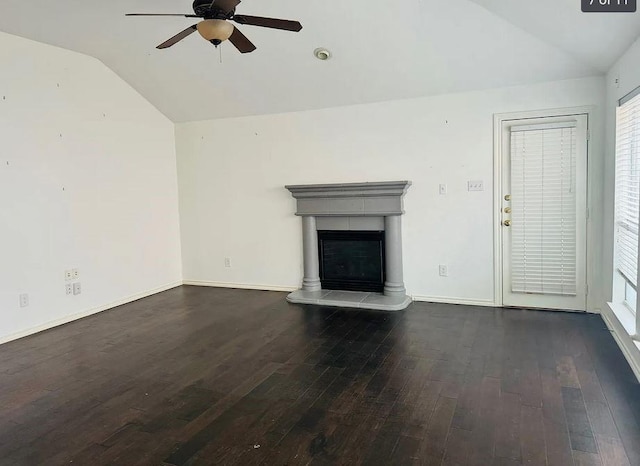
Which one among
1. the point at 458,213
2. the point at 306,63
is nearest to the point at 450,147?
the point at 458,213

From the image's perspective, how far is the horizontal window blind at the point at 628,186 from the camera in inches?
121

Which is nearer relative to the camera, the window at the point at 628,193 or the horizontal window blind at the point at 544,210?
the window at the point at 628,193

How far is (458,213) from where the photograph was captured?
4594 mm

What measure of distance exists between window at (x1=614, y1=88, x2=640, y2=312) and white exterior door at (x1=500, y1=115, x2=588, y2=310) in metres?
0.51

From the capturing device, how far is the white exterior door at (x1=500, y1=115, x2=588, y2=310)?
4.11 metres

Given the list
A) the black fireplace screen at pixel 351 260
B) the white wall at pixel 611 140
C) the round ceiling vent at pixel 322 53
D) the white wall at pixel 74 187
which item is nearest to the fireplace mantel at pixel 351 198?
the black fireplace screen at pixel 351 260

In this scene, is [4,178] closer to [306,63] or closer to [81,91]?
[81,91]

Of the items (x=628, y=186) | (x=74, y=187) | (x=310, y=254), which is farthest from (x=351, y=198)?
(x=74, y=187)

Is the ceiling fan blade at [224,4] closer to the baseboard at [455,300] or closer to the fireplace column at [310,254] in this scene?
the fireplace column at [310,254]

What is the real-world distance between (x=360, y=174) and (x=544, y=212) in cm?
192

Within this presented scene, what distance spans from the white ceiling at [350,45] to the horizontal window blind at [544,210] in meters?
0.59

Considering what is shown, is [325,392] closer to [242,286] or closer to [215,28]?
[215,28]

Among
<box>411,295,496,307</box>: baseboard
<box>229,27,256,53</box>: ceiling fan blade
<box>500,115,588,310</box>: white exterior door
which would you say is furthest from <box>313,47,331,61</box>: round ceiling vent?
<box>411,295,496,307</box>: baseboard

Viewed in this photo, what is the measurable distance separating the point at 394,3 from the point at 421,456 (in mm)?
3235
